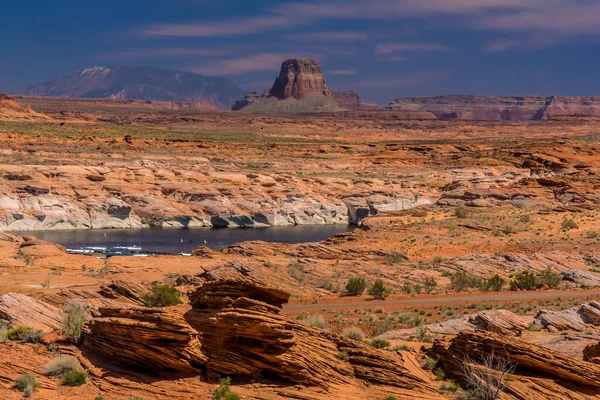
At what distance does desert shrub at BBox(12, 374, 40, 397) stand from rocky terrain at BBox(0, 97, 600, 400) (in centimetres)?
7

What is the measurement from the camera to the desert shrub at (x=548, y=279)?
29.4 meters

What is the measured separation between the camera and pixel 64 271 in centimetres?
3047

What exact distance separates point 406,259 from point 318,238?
2034cm

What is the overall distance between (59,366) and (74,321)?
191cm

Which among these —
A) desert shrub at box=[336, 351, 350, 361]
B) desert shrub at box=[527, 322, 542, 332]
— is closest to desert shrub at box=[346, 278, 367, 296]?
desert shrub at box=[527, 322, 542, 332]

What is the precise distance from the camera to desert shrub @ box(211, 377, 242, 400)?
13703 mm

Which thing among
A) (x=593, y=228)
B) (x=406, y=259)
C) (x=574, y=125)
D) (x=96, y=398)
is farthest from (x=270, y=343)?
(x=574, y=125)

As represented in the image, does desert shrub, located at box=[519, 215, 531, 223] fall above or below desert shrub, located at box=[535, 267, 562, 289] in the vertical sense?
below

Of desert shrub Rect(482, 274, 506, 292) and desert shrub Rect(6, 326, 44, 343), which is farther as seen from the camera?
desert shrub Rect(482, 274, 506, 292)

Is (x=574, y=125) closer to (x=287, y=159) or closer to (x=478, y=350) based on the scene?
(x=287, y=159)

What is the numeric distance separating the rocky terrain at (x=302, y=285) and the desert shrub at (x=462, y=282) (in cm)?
11

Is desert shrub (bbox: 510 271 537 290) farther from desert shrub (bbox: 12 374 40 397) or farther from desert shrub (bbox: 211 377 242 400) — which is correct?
desert shrub (bbox: 12 374 40 397)

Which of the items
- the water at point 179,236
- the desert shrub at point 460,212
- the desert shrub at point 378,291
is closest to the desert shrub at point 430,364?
the desert shrub at point 378,291

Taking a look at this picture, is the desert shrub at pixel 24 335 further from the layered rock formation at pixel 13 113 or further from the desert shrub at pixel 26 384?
the layered rock formation at pixel 13 113
